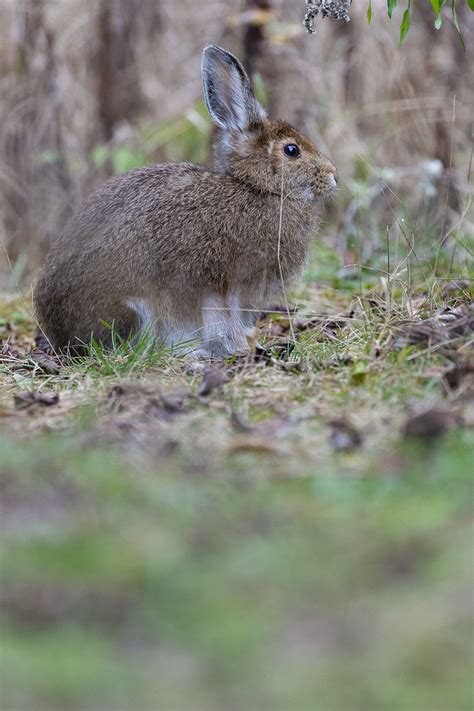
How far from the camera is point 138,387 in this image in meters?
4.15

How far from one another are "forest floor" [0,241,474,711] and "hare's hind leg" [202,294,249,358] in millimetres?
1055

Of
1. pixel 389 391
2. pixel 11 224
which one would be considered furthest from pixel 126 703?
pixel 11 224

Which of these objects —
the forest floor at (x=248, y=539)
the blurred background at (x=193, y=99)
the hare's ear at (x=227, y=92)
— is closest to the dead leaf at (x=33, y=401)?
the forest floor at (x=248, y=539)

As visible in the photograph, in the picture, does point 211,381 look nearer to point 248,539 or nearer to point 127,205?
point 127,205

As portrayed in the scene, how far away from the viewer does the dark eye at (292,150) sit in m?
5.80

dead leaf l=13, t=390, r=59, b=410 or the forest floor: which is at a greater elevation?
the forest floor

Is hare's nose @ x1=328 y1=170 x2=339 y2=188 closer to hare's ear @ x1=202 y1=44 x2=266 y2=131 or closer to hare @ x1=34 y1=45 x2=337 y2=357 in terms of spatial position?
hare @ x1=34 y1=45 x2=337 y2=357

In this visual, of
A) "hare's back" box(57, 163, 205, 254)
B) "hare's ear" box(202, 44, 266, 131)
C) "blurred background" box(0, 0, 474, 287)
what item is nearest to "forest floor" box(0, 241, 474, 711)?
"hare's back" box(57, 163, 205, 254)

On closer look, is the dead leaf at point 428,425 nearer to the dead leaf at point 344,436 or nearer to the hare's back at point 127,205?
the dead leaf at point 344,436

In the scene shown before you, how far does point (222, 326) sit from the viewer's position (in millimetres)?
5543

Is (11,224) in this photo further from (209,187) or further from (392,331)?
(392,331)

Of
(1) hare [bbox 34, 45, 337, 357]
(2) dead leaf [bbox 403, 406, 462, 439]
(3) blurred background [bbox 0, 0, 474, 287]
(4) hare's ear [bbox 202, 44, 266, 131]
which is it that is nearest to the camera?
(2) dead leaf [bbox 403, 406, 462, 439]

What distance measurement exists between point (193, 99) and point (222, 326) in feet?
18.2

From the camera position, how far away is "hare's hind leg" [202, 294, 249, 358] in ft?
18.1
